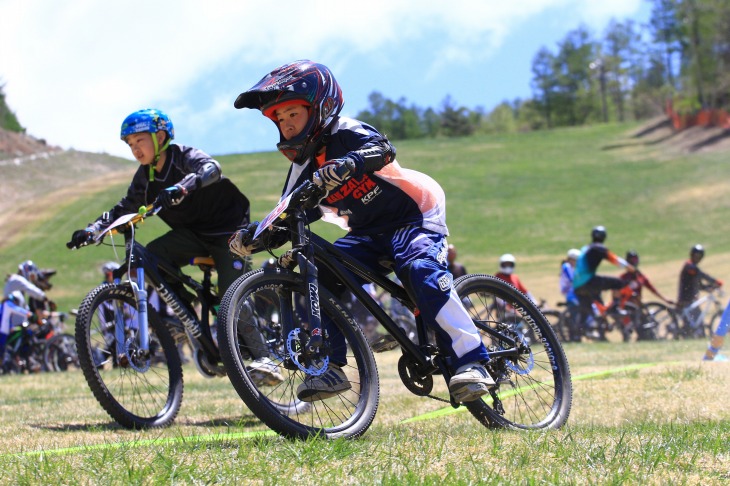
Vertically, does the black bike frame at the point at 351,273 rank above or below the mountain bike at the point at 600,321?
above

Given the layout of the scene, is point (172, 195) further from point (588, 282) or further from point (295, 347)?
point (588, 282)

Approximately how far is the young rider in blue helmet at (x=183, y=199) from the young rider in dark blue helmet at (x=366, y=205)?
1.67 m

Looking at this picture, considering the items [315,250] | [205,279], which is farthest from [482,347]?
[205,279]

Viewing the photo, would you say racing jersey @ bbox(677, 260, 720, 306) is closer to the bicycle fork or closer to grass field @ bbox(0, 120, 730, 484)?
grass field @ bbox(0, 120, 730, 484)

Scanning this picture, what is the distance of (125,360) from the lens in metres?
6.19

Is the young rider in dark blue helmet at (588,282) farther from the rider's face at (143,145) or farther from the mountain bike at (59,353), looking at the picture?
the rider's face at (143,145)

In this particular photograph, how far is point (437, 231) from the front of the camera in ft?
16.7

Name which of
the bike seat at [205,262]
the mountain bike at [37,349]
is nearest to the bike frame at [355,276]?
the bike seat at [205,262]

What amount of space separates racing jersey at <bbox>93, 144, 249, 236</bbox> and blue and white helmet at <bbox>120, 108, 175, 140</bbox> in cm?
26

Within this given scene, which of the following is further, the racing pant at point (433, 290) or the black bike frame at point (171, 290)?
the black bike frame at point (171, 290)

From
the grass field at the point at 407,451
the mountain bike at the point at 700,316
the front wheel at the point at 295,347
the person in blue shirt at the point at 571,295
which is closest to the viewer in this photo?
the grass field at the point at 407,451

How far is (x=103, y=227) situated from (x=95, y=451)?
2.84m

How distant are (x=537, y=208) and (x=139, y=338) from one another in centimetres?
3802

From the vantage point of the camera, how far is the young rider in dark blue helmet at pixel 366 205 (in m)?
4.73
